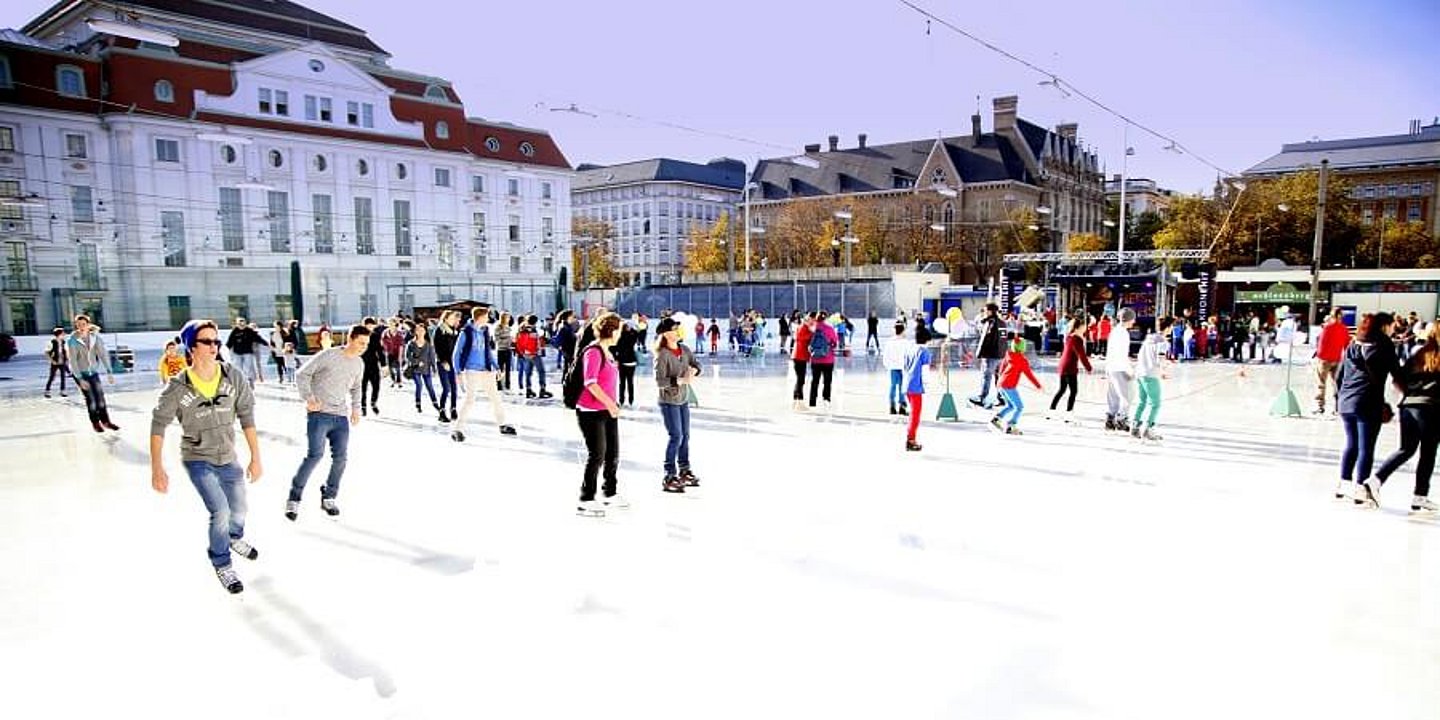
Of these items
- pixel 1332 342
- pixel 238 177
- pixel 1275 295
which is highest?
pixel 238 177

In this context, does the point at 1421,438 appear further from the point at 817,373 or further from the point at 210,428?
the point at 210,428

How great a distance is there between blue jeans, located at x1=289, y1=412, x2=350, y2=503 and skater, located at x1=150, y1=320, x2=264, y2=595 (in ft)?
3.77

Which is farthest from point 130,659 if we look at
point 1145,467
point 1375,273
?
point 1375,273

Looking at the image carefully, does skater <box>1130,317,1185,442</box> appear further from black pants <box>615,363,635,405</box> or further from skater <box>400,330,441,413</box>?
skater <box>400,330,441,413</box>

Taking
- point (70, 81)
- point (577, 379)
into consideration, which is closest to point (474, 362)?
point (577, 379)

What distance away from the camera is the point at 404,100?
4759 centimetres

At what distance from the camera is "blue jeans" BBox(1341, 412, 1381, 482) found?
6184 mm

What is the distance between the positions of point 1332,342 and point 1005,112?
262 ft

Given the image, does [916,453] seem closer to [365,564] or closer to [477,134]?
[365,564]

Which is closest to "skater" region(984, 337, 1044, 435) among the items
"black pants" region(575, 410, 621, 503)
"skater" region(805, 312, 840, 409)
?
"skater" region(805, 312, 840, 409)

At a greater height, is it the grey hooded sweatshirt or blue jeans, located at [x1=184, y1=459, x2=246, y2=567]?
the grey hooded sweatshirt

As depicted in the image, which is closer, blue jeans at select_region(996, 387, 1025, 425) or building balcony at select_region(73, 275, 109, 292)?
blue jeans at select_region(996, 387, 1025, 425)

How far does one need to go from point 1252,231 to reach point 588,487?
50646 mm

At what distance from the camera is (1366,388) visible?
612 cm
